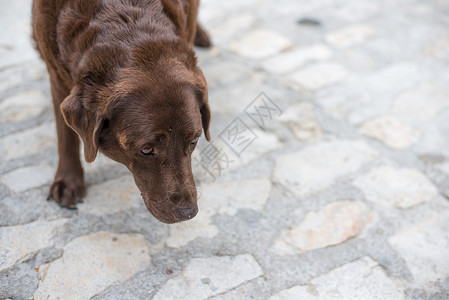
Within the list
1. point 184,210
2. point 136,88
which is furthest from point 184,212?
point 136,88

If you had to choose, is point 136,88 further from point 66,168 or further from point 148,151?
point 66,168

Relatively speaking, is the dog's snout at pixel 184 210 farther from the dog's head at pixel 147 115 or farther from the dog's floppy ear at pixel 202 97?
the dog's floppy ear at pixel 202 97

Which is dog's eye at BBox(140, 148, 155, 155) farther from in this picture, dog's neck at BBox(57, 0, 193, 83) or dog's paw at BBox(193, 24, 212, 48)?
dog's paw at BBox(193, 24, 212, 48)

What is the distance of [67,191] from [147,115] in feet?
3.13

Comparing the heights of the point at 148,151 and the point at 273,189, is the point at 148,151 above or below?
above

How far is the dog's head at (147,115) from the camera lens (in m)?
1.95

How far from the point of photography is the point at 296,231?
8.21 feet

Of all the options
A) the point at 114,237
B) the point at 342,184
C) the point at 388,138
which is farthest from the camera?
the point at 388,138

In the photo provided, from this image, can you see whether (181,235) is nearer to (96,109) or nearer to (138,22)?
(96,109)

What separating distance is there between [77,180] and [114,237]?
47 centimetres

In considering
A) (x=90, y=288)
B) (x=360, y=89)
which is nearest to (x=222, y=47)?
(x=360, y=89)

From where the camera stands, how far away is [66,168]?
263 centimetres

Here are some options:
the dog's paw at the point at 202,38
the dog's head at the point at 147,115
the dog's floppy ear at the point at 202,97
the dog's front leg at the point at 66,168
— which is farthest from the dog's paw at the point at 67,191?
the dog's paw at the point at 202,38

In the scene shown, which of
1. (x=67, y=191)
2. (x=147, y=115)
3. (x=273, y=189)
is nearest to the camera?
(x=147, y=115)
